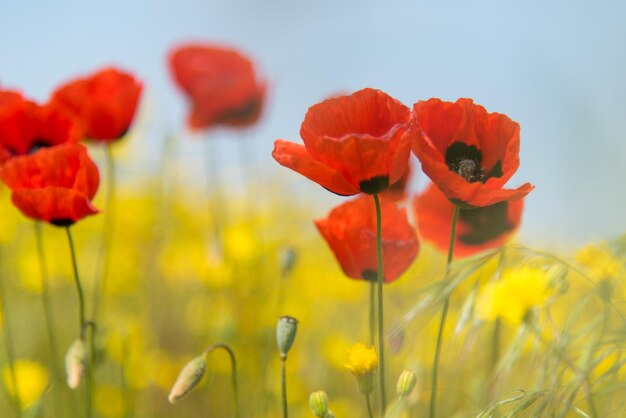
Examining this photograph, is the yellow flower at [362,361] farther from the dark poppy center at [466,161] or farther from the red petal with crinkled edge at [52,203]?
the red petal with crinkled edge at [52,203]

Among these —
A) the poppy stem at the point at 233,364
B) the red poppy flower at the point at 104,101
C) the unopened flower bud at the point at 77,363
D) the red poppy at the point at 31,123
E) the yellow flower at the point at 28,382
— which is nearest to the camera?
the poppy stem at the point at 233,364

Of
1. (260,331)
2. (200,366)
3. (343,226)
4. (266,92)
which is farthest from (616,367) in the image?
(266,92)

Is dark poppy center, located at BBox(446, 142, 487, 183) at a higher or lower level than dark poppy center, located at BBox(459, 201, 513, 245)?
higher

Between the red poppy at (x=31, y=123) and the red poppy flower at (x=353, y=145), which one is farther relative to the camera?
the red poppy at (x=31, y=123)

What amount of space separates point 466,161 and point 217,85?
1.10 metres

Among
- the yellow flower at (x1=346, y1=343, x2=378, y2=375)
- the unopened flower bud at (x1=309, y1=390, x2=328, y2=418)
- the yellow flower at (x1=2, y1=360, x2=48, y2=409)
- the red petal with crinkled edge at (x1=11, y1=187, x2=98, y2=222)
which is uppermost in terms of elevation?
the red petal with crinkled edge at (x1=11, y1=187, x2=98, y2=222)

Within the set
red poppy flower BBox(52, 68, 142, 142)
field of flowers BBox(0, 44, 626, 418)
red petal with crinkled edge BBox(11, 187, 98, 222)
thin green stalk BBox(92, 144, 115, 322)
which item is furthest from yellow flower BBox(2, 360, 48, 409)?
red petal with crinkled edge BBox(11, 187, 98, 222)

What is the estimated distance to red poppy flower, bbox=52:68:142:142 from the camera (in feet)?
4.75

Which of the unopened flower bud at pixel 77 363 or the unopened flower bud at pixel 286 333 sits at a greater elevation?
the unopened flower bud at pixel 286 333

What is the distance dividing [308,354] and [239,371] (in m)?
0.29

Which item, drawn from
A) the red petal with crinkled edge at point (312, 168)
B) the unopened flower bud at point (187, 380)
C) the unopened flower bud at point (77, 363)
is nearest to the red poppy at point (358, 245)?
the red petal with crinkled edge at point (312, 168)

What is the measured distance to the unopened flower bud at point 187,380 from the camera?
105 cm

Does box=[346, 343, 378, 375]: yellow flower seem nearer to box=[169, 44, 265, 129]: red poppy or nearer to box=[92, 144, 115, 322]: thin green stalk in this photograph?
box=[92, 144, 115, 322]: thin green stalk

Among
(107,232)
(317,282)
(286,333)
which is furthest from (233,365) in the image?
(317,282)
